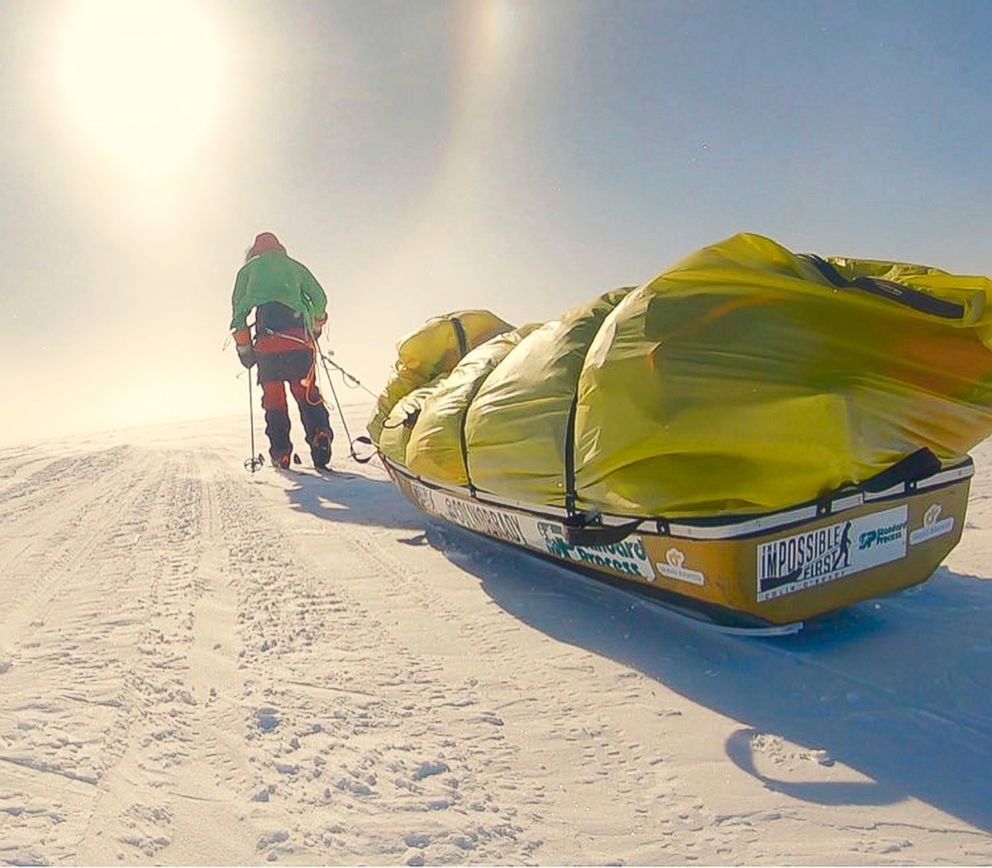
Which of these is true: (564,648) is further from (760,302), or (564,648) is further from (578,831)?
(760,302)

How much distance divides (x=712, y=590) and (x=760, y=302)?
928 mm

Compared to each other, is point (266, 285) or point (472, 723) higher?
point (266, 285)

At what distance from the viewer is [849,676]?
7.42 ft

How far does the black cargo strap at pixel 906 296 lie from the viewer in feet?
7.13

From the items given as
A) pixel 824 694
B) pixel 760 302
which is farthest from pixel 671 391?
pixel 824 694

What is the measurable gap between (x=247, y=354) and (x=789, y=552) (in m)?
6.97

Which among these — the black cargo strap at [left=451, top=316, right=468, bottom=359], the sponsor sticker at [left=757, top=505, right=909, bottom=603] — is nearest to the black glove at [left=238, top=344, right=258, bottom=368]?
the black cargo strap at [left=451, top=316, right=468, bottom=359]

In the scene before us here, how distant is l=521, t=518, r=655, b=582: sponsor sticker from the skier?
17.1 feet

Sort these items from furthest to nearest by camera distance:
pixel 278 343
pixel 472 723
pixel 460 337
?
pixel 278 343 → pixel 460 337 → pixel 472 723

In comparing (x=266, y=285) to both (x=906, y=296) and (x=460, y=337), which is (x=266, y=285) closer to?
(x=460, y=337)

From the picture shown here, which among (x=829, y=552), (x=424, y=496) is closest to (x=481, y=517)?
(x=424, y=496)

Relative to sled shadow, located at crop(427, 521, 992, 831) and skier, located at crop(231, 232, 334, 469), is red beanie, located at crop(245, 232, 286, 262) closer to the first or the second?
skier, located at crop(231, 232, 334, 469)

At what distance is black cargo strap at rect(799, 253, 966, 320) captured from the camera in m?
2.17

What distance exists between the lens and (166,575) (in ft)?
11.8
